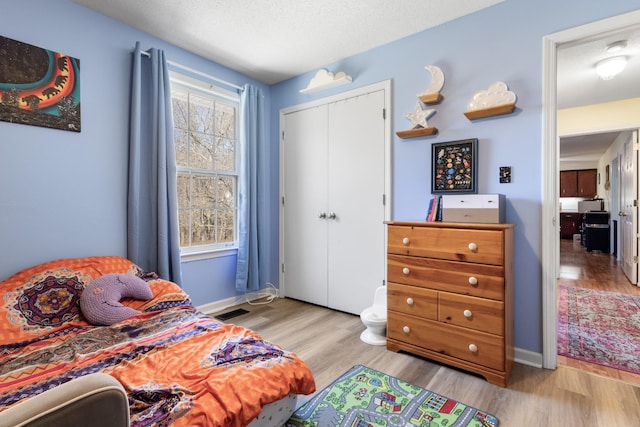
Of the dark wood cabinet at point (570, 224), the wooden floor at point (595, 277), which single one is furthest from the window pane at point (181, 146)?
the dark wood cabinet at point (570, 224)

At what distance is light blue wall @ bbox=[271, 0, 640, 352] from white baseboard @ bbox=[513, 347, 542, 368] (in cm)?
3

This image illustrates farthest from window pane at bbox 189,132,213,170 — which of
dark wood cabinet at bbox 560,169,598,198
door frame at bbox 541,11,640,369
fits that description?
dark wood cabinet at bbox 560,169,598,198

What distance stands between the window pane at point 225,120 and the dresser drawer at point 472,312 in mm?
2625

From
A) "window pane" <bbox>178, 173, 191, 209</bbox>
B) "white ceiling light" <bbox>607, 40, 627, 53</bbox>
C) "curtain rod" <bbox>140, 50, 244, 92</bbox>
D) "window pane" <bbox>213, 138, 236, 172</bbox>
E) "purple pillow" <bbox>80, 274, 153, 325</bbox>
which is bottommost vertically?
"purple pillow" <bbox>80, 274, 153, 325</bbox>

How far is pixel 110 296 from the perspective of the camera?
197 centimetres

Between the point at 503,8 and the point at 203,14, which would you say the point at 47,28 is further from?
the point at 503,8

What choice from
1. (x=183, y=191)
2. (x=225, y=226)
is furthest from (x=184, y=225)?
(x=225, y=226)

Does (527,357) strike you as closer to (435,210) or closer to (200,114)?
(435,210)

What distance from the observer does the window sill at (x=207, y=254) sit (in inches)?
120

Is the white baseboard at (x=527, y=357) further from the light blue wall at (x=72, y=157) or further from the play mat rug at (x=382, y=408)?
the light blue wall at (x=72, y=157)

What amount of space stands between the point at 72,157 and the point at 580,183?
12.1 meters

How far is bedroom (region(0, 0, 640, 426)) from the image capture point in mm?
2111

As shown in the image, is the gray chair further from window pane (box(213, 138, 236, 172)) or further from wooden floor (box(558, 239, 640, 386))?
window pane (box(213, 138, 236, 172))

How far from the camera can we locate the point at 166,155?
2.72m
